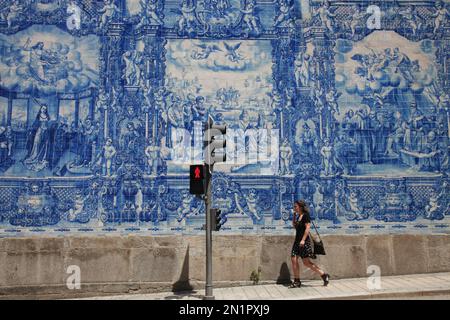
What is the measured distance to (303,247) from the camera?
997 centimetres

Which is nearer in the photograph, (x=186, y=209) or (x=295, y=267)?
(x=295, y=267)

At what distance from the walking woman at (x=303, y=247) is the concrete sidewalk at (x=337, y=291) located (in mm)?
250

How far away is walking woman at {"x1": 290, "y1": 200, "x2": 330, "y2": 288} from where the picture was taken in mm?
9961

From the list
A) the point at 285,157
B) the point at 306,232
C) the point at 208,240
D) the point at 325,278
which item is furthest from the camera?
the point at 285,157

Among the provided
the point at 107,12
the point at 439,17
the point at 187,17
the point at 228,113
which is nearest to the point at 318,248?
the point at 228,113

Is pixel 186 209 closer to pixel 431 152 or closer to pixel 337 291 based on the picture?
pixel 337 291

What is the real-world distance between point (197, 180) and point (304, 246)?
248 cm

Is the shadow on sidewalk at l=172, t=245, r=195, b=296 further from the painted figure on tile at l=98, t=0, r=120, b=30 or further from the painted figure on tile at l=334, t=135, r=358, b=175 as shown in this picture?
the painted figure on tile at l=98, t=0, r=120, b=30

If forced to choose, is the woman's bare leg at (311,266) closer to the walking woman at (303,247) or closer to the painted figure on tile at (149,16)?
the walking woman at (303,247)

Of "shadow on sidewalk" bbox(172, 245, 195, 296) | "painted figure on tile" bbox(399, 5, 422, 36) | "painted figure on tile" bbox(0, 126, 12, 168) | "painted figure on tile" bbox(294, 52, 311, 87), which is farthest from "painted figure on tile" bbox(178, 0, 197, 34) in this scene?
"shadow on sidewalk" bbox(172, 245, 195, 296)

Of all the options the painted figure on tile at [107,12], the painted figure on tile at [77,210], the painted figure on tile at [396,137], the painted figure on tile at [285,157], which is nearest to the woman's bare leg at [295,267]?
the painted figure on tile at [285,157]

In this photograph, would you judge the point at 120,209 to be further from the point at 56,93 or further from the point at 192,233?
the point at 56,93
